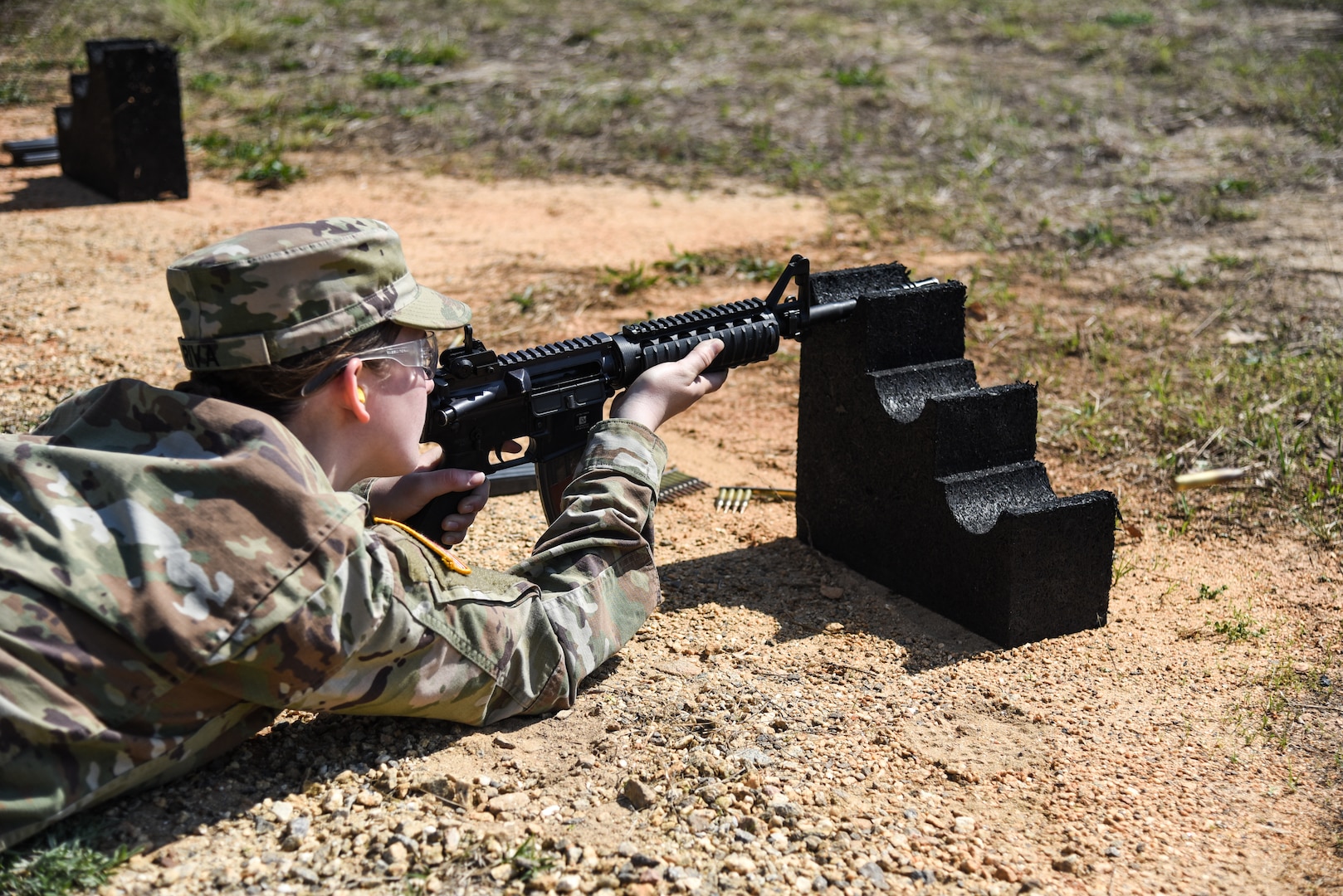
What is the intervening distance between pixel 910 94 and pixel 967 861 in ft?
30.9

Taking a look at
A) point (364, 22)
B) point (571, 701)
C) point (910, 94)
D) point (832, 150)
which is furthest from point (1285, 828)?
point (364, 22)

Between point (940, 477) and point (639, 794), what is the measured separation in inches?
57.0

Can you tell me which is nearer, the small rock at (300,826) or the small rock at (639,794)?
the small rock at (300,826)

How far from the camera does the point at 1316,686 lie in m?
3.35

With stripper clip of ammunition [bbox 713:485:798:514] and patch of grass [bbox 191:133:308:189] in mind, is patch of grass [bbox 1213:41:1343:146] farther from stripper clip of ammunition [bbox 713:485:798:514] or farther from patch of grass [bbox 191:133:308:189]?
patch of grass [bbox 191:133:308:189]

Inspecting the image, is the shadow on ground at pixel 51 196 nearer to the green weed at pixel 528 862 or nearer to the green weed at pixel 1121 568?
the green weed at pixel 1121 568

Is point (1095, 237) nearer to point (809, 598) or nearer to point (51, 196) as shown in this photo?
point (809, 598)

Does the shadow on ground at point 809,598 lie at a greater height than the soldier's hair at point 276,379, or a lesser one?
lesser

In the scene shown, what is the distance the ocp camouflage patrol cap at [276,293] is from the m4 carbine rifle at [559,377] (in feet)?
2.15

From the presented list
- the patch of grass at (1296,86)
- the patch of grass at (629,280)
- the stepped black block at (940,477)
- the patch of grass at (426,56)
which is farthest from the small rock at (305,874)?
the patch of grass at (426,56)

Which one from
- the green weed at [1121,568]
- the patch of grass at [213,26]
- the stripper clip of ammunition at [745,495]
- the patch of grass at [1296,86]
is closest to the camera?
the green weed at [1121,568]

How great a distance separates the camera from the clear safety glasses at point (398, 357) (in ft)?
8.27

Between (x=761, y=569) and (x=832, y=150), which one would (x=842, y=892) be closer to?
(x=761, y=569)

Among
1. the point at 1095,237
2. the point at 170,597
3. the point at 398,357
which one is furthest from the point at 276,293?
the point at 1095,237
